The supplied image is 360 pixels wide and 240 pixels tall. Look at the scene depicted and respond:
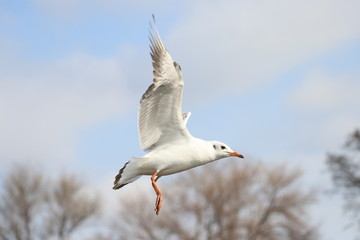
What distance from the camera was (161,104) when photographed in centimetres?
825

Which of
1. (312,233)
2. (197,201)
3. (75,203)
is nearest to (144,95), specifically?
(312,233)

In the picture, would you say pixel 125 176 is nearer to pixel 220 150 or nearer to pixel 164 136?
pixel 164 136

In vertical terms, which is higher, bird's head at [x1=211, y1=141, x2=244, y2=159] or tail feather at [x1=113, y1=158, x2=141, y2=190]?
bird's head at [x1=211, y1=141, x2=244, y2=159]

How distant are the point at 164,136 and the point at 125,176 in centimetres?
61

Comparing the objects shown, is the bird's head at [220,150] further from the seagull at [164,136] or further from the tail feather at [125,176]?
the tail feather at [125,176]

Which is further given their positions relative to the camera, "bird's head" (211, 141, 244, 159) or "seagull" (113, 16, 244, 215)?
"bird's head" (211, 141, 244, 159)

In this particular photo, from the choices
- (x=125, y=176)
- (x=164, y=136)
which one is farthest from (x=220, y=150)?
(x=125, y=176)

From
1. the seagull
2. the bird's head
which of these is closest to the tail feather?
the seagull

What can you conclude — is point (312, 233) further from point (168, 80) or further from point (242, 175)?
point (168, 80)

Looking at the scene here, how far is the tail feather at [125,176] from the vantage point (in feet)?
27.8

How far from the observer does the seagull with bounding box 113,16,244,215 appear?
8.16 m

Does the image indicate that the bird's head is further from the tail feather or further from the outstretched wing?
the tail feather

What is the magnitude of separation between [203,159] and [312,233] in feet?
56.2

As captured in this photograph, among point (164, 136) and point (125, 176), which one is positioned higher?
point (164, 136)
